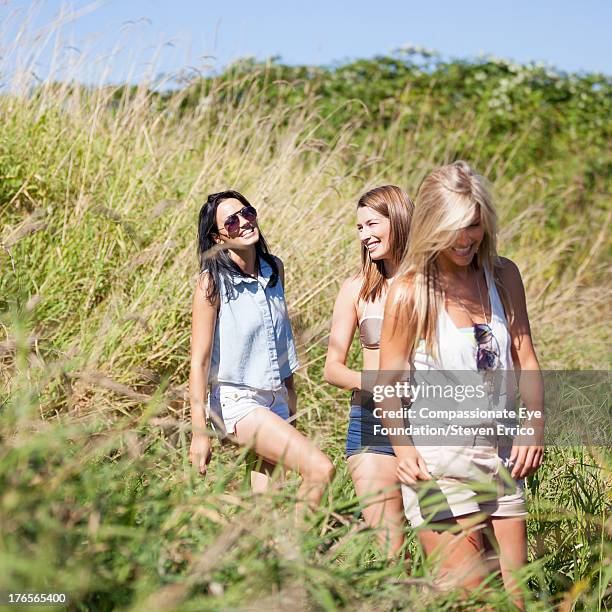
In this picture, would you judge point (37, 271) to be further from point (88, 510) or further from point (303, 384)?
point (88, 510)

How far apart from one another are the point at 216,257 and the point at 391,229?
68 centimetres

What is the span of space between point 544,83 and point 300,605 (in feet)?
26.7

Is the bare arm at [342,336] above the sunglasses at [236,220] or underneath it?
underneath

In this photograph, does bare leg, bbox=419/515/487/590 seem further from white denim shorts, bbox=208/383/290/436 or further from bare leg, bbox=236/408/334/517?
white denim shorts, bbox=208/383/290/436

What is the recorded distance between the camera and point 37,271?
4.07 meters

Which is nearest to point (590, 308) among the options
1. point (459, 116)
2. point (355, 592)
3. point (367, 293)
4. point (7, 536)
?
point (459, 116)

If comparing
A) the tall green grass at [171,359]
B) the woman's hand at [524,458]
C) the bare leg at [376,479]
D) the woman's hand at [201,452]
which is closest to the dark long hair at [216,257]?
the tall green grass at [171,359]

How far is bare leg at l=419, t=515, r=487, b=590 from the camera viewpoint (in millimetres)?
2150

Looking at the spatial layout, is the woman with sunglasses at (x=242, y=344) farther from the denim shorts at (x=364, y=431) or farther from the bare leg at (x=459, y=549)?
the bare leg at (x=459, y=549)

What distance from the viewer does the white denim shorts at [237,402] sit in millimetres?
3020

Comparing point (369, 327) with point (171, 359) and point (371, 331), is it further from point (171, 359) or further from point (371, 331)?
point (171, 359)

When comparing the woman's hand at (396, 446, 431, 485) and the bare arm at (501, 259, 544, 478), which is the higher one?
the bare arm at (501, 259, 544, 478)

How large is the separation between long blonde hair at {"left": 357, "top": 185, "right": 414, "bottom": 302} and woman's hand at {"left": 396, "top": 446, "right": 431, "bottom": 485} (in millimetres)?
811

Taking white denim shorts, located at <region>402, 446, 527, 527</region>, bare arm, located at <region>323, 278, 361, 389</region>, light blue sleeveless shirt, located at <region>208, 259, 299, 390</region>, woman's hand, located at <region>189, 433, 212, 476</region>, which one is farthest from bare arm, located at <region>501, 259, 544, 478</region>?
woman's hand, located at <region>189, 433, 212, 476</region>
